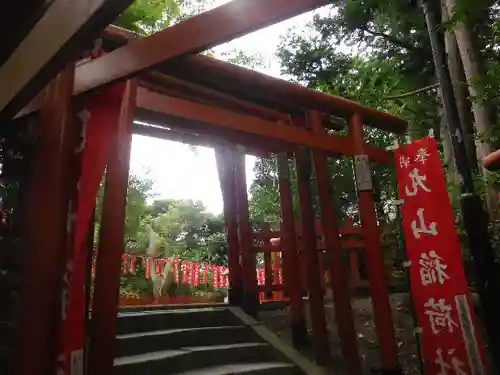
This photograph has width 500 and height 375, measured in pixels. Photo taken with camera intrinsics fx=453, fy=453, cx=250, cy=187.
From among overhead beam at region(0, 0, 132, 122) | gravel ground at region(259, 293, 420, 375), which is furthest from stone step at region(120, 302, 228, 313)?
overhead beam at region(0, 0, 132, 122)

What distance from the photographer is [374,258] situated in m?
5.37

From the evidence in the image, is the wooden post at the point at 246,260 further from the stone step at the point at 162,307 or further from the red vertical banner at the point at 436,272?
the red vertical banner at the point at 436,272

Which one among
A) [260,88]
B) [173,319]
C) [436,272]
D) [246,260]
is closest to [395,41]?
[246,260]

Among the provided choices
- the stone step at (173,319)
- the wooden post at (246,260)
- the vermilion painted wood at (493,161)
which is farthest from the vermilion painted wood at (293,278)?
the vermilion painted wood at (493,161)

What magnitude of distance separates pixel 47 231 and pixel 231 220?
14.7 ft

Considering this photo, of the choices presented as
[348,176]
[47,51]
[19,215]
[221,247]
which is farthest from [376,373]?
[221,247]

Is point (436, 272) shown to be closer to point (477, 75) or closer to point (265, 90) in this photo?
point (265, 90)

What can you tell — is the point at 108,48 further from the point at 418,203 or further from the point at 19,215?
the point at 418,203

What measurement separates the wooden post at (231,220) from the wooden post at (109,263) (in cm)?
333

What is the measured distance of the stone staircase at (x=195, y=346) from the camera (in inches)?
197

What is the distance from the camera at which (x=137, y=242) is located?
1573cm

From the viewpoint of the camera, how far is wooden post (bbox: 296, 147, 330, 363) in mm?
5598

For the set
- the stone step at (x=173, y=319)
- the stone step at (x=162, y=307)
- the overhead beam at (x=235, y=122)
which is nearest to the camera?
the overhead beam at (x=235, y=122)

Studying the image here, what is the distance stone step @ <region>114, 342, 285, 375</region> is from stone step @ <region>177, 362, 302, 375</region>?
0.11 meters
